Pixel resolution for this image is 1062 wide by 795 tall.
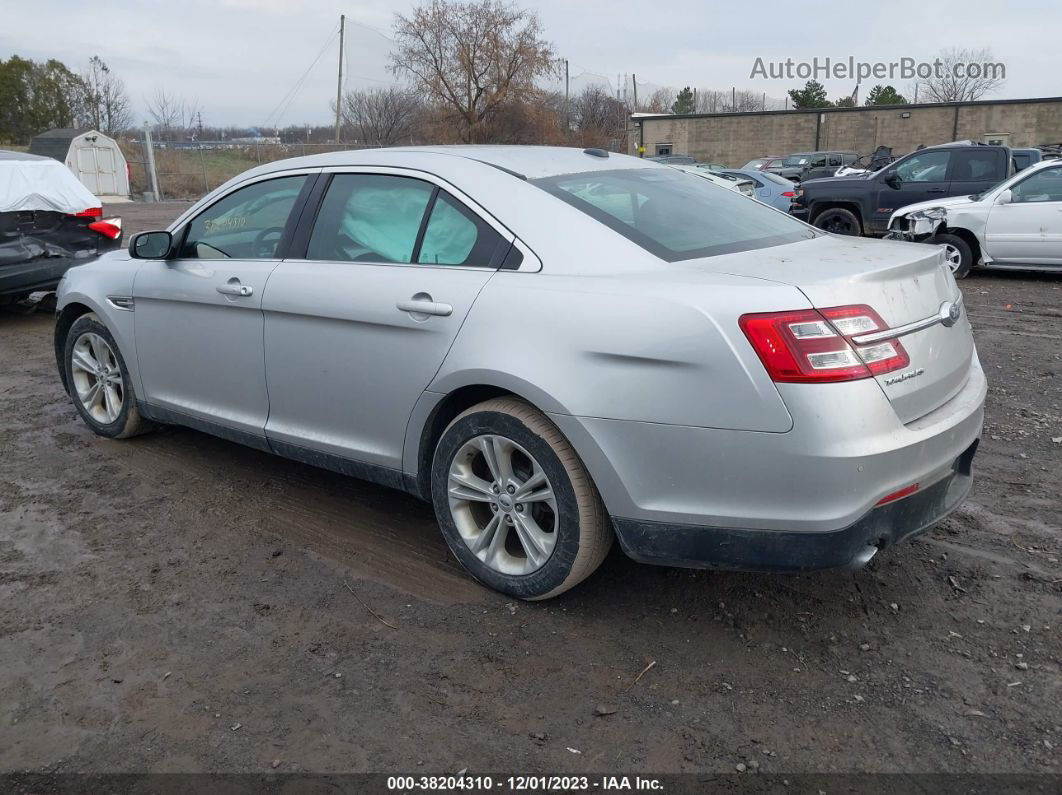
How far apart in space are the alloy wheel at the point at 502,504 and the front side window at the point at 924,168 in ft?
41.4

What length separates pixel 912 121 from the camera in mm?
47625

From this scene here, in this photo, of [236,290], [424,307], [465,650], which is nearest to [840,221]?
[236,290]

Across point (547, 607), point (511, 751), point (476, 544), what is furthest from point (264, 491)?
point (511, 751)

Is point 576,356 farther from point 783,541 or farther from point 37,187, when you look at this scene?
point 37,187

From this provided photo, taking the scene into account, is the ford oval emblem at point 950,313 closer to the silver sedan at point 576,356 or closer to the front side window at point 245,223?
the silver sedan at point 576,356

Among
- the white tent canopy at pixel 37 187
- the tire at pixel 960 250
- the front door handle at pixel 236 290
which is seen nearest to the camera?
the front door handle at pixel 236 290

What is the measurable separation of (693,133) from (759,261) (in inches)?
2074

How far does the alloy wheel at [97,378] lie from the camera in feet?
17.0

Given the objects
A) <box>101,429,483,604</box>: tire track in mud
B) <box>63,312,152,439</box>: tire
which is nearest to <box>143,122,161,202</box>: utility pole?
<box>63,312,152,439</box>: tire

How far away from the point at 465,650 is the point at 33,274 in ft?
24.2

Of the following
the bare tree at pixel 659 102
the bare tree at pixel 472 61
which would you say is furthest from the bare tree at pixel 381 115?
the bare tree at pixel 659 102

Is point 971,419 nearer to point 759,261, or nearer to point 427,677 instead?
point 759,261

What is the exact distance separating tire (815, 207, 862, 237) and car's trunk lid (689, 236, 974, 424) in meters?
11.8

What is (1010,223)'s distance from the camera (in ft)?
36.8
